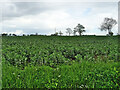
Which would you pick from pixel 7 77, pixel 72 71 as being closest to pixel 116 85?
pixel 72 71

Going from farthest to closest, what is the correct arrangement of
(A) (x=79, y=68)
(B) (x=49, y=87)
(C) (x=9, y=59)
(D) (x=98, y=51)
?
(D) (x=98, y=51) < (C) (x=9, y=59) < (A) (x=79, y=68) < (B) (x=49, y=87)

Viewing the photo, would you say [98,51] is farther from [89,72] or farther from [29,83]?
[29,83]

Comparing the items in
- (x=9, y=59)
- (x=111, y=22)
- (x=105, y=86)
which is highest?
(x=111, y=22)

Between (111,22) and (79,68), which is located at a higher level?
(111,22)

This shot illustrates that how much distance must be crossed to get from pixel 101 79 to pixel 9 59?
533cm

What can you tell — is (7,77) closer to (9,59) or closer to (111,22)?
(9,59)

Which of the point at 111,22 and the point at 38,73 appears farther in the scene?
the point at 111,22

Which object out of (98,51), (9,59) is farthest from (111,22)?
(9,59)

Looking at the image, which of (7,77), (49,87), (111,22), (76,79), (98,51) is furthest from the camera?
(111,22)

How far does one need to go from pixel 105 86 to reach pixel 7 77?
3.82 m

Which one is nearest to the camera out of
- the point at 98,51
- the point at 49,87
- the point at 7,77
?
the point at 49,87

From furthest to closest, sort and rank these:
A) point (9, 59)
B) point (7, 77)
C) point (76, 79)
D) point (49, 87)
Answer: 1. point (9, 59)
2. point (7, 77)
3. point (76, 79)
4. point (49, 87)

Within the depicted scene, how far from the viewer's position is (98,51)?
33.5ft

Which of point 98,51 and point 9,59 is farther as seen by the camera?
point 98,51
